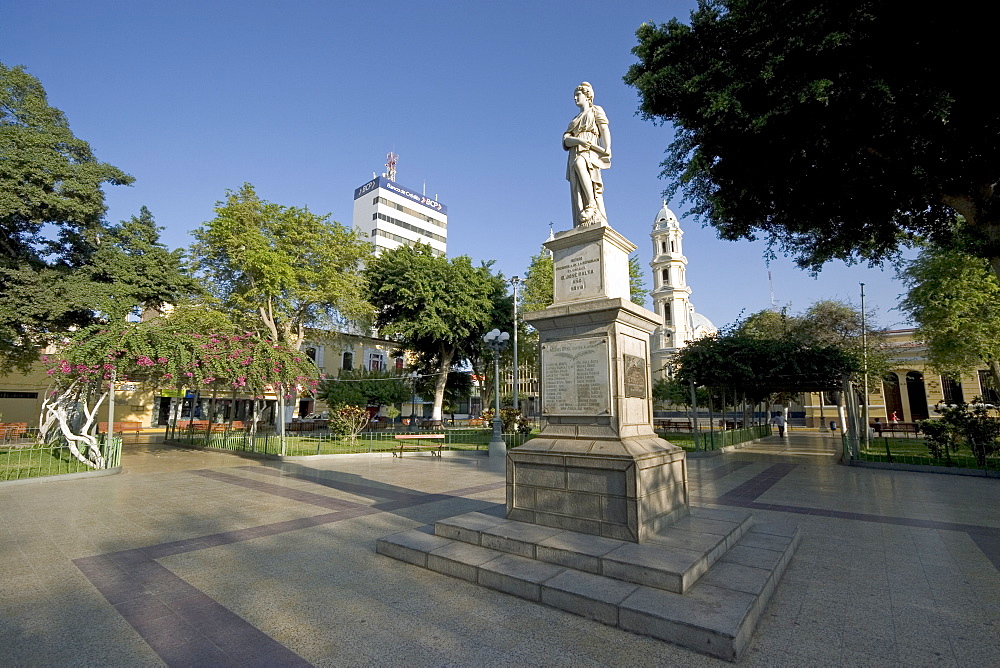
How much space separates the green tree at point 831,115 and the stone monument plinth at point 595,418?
18.2 ft

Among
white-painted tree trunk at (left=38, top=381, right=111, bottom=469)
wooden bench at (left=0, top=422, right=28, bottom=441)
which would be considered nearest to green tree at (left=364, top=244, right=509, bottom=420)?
white-painted tree trunk at (left=38, top=381, right=111, bottom=469)

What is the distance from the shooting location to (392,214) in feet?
230

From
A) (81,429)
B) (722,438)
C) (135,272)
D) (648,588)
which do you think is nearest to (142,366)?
(81,429)

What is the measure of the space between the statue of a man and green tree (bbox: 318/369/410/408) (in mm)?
27086

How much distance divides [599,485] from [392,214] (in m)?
69.7

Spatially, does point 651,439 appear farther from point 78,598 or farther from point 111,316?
point 111,316

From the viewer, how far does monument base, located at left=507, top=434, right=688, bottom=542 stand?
511cm

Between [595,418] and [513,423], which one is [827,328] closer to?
[513,423]

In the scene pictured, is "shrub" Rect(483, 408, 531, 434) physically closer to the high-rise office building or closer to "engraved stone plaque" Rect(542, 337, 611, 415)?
A: "engraved stone plaque" Rect(542, 337, 611, 415)

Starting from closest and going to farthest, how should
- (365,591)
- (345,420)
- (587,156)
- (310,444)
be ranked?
(365,591) < (587,156) < (310,444) < (345,420)

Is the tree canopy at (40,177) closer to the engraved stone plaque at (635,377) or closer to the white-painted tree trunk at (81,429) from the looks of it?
the white-painted tree trunk at (81,429)

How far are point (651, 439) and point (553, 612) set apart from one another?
2.71m

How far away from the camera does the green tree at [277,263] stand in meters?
23.1

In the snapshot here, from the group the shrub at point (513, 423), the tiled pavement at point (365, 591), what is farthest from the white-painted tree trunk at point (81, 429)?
the shrub at point (513, 423)
